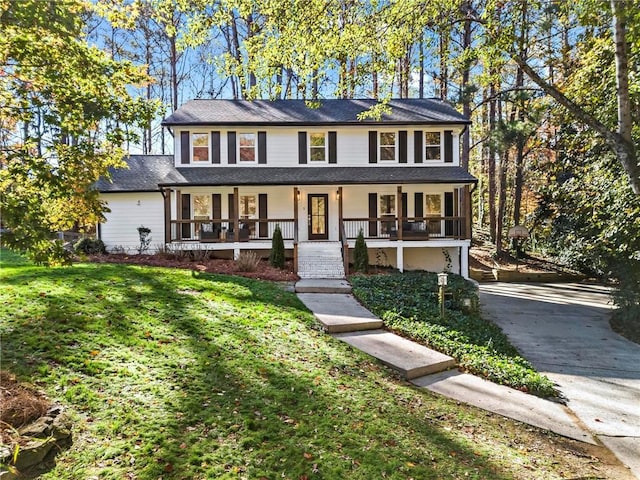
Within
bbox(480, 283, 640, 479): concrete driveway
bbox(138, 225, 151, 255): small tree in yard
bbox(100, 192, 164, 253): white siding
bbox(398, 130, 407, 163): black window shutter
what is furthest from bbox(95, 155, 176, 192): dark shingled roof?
bbox(480, 283, 640, 479): concrete driveway

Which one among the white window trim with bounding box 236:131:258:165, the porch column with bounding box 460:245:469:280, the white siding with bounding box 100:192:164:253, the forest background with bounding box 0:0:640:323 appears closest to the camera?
the forest background with bounding box 0:0:640:323

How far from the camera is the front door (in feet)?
53.4

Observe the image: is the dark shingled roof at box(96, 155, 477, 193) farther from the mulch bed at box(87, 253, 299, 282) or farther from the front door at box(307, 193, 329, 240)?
the mulch bed at box(87, 253, 299, 282)

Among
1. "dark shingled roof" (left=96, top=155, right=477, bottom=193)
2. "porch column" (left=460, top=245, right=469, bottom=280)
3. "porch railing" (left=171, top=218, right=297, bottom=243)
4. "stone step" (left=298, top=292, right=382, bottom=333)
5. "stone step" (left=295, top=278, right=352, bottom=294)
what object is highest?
"dark shingled roof" (left=96, top=155, right=477, bottom=193)

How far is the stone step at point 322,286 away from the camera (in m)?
10.4

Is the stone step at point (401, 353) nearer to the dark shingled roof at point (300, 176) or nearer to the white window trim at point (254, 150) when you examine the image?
the dark shingled roof at point (300, 176)

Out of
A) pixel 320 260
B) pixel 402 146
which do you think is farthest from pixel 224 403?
pixel 402 146

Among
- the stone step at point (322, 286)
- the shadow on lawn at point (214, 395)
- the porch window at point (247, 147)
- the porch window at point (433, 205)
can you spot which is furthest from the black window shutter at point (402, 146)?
the shadow on lawn at point (214, 395)

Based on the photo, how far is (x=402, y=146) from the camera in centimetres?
1633

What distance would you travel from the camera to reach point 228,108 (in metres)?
17.4

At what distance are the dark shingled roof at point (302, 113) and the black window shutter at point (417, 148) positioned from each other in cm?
57

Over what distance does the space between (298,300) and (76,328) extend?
4821 millimetres

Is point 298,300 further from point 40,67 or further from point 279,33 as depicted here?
point 40,67

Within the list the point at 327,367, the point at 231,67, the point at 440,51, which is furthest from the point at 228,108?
the point at 327,367
